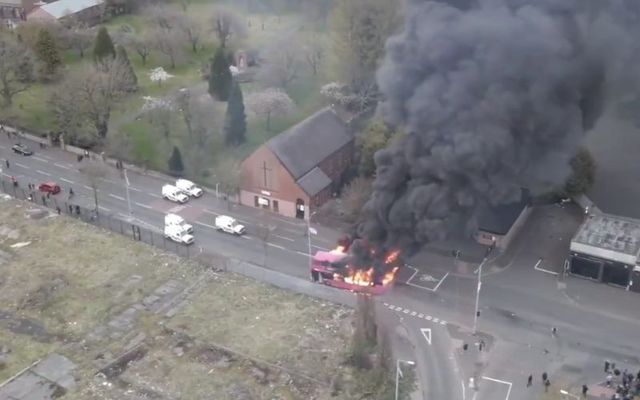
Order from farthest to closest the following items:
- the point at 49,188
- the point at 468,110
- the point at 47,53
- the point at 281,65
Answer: the point at 47,53, the point at 281,65, the point at 49,188, the point at 468,110

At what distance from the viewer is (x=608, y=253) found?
38.9 meters

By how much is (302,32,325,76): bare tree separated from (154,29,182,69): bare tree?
11802 millimetres

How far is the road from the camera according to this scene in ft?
111

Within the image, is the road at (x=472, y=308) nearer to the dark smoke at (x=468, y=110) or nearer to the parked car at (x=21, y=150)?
the dark smoke at (x=468, y=110)

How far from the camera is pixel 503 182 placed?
27875mm

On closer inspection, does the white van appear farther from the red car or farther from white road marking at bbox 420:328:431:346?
white road marking at bbox 420:328:431:346

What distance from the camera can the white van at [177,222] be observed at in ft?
145

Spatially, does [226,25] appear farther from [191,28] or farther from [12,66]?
[12,66]

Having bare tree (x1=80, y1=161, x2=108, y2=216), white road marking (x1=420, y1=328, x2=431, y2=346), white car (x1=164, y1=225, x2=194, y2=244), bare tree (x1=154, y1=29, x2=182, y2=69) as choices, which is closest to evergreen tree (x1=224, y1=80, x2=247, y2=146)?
bare tree (x1=80, y1=161, x2=108, y2=216)

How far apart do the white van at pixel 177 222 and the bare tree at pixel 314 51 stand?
23314 mm

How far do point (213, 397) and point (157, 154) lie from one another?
25.6 metres

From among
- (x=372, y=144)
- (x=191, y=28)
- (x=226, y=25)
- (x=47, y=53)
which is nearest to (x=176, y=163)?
(x=372, y=144)

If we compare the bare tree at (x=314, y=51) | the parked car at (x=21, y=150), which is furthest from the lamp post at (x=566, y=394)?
the parked car at (x=21, y=150)

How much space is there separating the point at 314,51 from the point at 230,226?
77.1 ft
